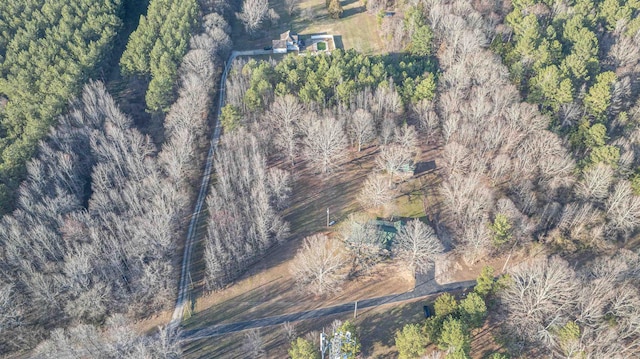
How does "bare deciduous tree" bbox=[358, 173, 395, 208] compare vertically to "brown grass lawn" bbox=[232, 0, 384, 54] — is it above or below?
below

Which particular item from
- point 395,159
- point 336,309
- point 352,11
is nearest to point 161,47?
point 352,11

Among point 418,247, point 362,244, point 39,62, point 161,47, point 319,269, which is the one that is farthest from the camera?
point 161,47

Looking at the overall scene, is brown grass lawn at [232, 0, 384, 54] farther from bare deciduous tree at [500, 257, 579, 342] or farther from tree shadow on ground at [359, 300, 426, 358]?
bare deciduous tree at [500, 257, 579, 342]

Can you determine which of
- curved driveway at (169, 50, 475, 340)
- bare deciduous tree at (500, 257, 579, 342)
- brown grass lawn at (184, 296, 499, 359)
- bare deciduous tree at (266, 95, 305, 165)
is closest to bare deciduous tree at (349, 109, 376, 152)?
bare deciduous tree at (266, 95, 305, 165)

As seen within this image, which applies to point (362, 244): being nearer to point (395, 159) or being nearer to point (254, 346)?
point (395, 159)

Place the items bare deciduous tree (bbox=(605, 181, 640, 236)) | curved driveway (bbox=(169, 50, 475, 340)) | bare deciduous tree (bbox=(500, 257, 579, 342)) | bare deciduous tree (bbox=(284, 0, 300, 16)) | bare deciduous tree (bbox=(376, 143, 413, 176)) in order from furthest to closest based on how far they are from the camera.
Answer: bare deciduous tree (bbox=(284, 0, 300, 16)) → bare deciduous tree (bbox=(376, 143, 413, 176)) → bare deciduous tree (bbox=(605, 181, 640, 236)) → curved driveway (bbox=(169, 50, 475, 340)) → bare deciduous tree (bbox=(500, 257, 579, 342))

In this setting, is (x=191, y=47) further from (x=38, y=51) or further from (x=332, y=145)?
(x=332, y=145)
